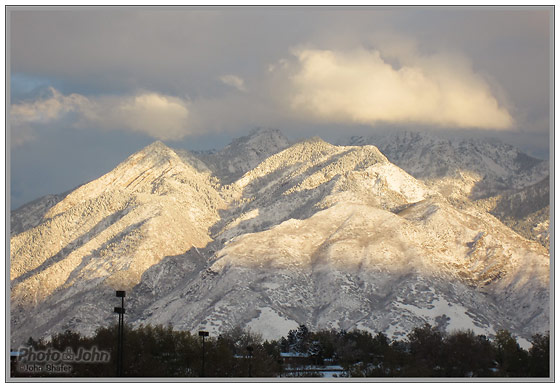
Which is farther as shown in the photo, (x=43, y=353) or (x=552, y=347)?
(x=43, y=353)

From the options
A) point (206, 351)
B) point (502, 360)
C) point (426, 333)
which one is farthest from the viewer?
point (426, 333)

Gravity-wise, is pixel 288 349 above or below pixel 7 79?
below

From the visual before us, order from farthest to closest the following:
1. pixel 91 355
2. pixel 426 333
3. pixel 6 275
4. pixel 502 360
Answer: pixel 426 333 < pixel 502 360 < pixel 91 355 < pixel 6 275
